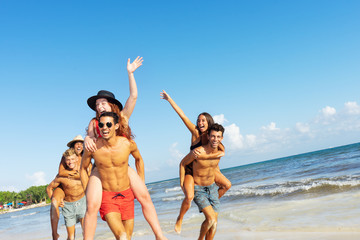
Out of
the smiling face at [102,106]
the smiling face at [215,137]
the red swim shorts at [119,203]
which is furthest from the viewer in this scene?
the smiling face at [215,137]

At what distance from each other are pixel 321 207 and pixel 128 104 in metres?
7.76

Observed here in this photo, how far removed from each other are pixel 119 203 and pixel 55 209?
14.1 ft

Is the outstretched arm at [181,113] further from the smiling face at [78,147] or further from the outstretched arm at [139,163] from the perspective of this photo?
the smiling face at [78,147]

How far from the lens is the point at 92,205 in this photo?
4.11 m

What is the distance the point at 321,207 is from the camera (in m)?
9.63

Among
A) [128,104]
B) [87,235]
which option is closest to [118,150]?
[128,104]

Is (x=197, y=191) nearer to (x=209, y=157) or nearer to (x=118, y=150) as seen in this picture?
(x=209, y=157)

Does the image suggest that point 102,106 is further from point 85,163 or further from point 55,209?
point 55,209

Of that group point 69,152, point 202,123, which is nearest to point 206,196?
point 202,123

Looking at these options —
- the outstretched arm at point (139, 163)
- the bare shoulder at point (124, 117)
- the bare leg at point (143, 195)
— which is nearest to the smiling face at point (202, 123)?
the outstretched arm at point (139, 163)

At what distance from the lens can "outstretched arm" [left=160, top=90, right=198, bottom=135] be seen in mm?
6016

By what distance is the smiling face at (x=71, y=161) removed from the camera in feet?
24.3

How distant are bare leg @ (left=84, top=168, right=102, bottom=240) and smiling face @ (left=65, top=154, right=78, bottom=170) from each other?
3.40 m

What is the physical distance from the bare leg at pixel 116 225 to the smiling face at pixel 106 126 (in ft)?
3.59
